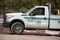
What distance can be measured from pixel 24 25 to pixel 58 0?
1732 cm

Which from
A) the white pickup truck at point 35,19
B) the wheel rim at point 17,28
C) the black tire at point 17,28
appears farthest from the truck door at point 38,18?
the wheel rim at point 17,28

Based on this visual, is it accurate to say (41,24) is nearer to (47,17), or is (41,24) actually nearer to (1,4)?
(47,17)

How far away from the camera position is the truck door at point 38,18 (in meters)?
17.7

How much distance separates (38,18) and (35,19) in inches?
9.1

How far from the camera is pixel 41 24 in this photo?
17781mm

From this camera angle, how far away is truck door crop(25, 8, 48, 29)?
17703mm

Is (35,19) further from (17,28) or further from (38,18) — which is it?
(17,28)

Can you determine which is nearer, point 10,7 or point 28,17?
point 28,17

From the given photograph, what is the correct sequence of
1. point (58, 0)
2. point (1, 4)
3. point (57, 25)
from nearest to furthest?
point (57, 25) → point (58, 0) → point (1, 4)

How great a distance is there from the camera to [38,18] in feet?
58.1

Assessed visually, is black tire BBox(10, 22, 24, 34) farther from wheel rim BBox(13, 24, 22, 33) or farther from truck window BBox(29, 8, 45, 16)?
truck window BBox(29, 8, 45, 16)

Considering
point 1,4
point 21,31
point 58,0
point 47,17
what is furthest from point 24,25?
point 1,4

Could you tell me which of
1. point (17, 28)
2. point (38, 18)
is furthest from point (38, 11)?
point (17, 28)

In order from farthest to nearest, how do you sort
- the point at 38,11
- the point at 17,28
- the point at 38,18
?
the point at 17,28 < the point at 38,11 < the point at 38,18
